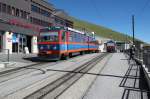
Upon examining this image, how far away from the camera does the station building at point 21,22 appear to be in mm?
46875

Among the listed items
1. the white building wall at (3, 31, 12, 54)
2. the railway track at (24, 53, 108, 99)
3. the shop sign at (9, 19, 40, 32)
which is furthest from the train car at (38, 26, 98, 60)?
the shop sign at (9, 19, 40, 32)

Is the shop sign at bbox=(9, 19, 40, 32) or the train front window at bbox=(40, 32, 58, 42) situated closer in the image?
the train front window at bbox=(40, 32, 58, 42)

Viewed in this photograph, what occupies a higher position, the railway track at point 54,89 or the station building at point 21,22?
the station building at point 21,22

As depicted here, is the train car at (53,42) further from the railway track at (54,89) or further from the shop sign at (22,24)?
the shop sign at (22,24)

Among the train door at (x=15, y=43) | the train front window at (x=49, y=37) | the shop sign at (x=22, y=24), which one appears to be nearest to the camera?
the train front window at (x=49, y=37)

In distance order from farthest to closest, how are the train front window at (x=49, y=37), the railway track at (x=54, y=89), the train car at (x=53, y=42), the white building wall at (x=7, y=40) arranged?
the white building wall at (x=7, y=40) < the train front window at (x=49, y=37) < the train car at (x=53, y=42) < the railway track at (x=54, y=89)

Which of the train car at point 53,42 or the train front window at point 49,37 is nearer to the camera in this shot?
the train car at point 53,42

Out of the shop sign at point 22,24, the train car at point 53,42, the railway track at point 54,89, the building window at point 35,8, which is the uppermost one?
the building window at point 35,8

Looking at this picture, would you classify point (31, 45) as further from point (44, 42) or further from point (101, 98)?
point (101, 98)

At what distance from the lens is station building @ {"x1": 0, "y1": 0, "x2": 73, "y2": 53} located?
46875 millimetres

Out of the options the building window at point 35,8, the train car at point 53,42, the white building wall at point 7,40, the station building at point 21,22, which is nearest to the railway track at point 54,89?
the train car at point 53,42

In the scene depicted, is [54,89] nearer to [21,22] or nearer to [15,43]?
[15,43]

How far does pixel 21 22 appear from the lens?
172 feet

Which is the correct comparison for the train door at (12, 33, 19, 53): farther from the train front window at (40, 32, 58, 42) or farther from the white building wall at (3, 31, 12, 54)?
the train front window at (40, 32, 58, 42)
